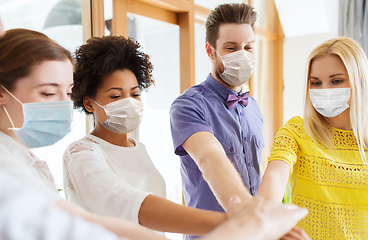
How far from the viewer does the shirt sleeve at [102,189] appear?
3.01 ft

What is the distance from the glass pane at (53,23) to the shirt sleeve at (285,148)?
1.07m

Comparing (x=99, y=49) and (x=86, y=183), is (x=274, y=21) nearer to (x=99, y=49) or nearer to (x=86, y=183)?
(x=99, y=49)

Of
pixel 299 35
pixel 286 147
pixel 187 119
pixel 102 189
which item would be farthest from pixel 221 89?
pixel 299 35

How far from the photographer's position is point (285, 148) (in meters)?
1.33

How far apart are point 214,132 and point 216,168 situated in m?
0.47

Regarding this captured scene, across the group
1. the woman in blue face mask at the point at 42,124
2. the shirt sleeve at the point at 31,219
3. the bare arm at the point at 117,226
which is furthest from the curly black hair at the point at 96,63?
the shirt sleeve at the point at 31,219

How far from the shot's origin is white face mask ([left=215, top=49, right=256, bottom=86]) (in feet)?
5.24

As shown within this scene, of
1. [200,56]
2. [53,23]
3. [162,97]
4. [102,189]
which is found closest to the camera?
[102,189]

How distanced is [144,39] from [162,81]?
410 mm

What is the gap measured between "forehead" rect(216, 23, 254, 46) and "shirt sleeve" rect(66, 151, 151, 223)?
3.18ft

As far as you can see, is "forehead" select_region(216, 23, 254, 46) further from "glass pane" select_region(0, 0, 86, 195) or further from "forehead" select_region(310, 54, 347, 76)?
"glass pane" select_region(0, 0, 86, 195)

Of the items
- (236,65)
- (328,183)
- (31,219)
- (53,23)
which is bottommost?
(328,183)

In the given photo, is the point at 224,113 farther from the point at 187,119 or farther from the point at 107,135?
the point at 107,135

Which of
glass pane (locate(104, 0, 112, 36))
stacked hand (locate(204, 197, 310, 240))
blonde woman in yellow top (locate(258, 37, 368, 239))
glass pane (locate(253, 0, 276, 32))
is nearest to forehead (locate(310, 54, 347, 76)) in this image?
blonde woman in yellow top (locate(258, 37, 368, 239))
